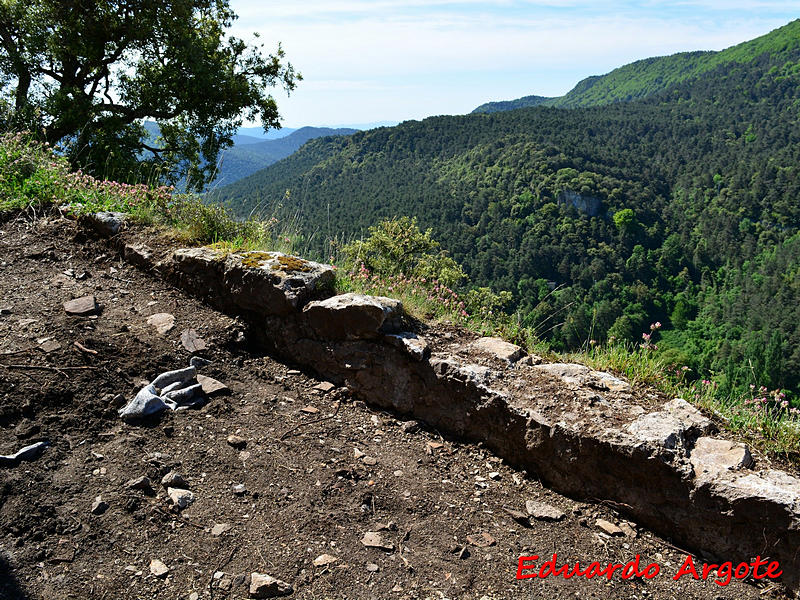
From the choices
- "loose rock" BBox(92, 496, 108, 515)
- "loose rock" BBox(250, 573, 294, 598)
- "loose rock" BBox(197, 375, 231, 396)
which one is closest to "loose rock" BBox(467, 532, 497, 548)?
"loose rock" BBox(250, 573, 294, 598)

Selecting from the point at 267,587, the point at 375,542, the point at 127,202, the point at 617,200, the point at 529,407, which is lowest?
the point at 617,200

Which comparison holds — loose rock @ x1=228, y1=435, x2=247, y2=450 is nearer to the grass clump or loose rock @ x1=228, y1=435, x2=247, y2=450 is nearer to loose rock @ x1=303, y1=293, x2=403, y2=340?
loose rock @ x1=303, y1=293, x2=403, y2=340

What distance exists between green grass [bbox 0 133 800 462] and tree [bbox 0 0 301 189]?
11.1 ft

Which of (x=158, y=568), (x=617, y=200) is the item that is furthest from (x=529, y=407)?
(x=617, y=200)

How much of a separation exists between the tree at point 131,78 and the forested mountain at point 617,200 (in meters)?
51.1

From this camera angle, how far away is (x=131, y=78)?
11.7 meters

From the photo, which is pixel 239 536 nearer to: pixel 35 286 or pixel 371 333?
pixel 371 333

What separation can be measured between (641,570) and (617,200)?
12293 centimetres

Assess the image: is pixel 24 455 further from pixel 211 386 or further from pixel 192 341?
pixel 192 341

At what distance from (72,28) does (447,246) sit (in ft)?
272

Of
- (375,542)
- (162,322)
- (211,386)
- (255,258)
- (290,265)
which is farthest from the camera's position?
(255,258)

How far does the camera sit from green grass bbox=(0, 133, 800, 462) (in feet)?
11.0

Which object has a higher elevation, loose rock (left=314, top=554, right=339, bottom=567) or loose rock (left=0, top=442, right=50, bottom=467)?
loose rock (left=0, top=442, right=50, bottom=467)

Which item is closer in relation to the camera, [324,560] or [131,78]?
[324,560]
